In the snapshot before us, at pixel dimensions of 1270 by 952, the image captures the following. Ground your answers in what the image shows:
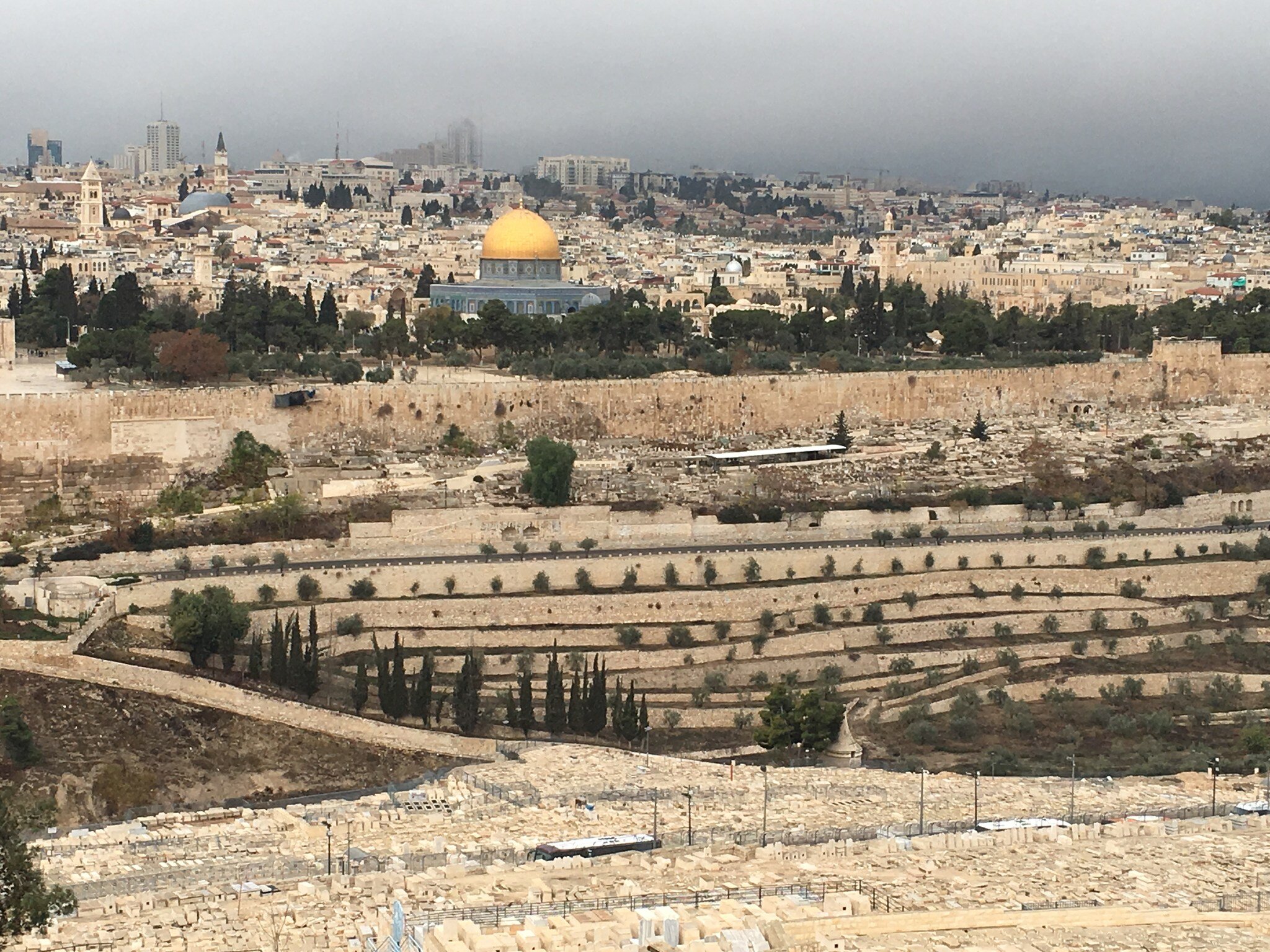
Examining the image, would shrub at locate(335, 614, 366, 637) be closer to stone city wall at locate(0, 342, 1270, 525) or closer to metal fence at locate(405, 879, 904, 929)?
stone city wall at locate(0, 342, 1270, 525)

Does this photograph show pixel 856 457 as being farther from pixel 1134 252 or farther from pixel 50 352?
pixel 1134 252

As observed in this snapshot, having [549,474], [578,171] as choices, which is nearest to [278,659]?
[549,474]

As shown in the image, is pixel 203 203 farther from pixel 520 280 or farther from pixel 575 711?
pixel 575 711

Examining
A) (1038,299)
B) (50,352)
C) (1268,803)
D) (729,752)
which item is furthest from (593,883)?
(1038,299)

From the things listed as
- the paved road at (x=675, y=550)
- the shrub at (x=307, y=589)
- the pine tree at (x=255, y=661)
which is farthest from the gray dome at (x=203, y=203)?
the pine tree at (x=255, y=661)

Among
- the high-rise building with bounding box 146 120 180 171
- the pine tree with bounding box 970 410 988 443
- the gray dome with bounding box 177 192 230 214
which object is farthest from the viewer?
the high-rise building with bounding box 146 120 180 171

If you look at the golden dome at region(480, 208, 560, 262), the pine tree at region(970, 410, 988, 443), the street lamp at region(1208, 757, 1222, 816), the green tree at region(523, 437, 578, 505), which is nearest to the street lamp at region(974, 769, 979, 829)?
the street lamp at region(1208, 757, 1222, 816)
